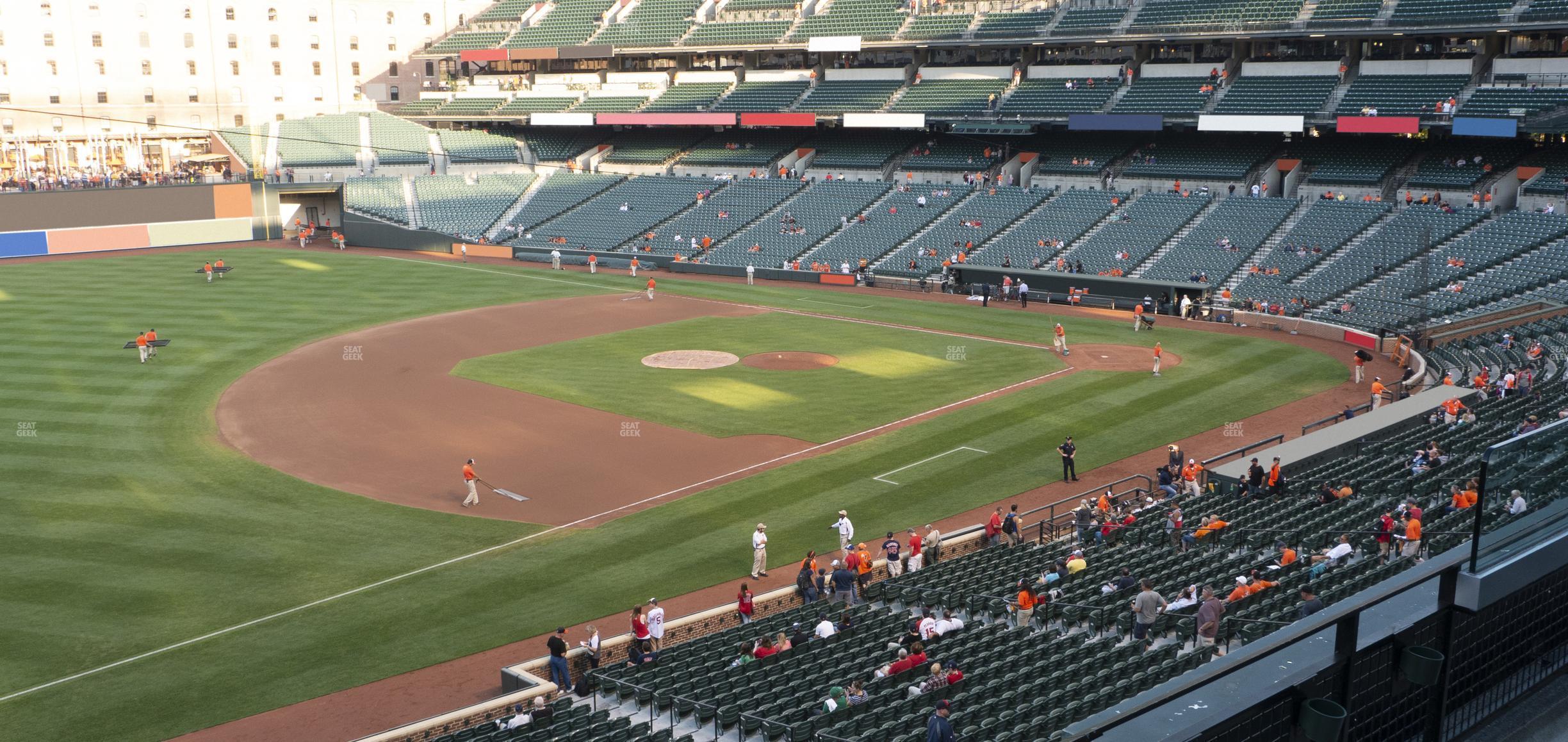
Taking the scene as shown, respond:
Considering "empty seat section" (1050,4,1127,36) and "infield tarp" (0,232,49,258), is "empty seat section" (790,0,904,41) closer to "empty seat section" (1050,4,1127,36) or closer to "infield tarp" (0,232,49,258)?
"empty seat section" (1050,4,1127,36)

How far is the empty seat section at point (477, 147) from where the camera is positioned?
88.6 m

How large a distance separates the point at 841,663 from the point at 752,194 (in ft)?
198

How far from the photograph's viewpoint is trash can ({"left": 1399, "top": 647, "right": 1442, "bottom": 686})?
8211mm

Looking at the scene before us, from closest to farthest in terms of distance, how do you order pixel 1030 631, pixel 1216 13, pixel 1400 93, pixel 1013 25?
pixel 1030 631 → pixel 1400 93 → pixel 1216 13 → pixel 1013 25

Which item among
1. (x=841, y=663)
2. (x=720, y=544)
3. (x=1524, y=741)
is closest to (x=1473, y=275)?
(x=720, y=544)

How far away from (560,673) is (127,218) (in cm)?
6816

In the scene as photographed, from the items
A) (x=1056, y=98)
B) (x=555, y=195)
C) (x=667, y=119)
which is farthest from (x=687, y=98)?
(x=1056, y=98)

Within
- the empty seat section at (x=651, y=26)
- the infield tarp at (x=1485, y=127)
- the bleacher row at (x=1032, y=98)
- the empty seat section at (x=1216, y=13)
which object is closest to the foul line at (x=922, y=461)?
the infield tarp at (x=1485, y=127)

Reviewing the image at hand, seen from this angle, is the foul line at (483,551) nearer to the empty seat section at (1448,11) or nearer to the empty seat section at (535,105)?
the empty seat section at (1448,11)

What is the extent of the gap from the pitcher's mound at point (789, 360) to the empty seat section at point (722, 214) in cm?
2674

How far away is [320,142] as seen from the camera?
8531cm

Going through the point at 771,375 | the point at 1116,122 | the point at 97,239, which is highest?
the point at 1116,122

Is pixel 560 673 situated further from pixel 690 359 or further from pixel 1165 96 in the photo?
pixel 1165 96

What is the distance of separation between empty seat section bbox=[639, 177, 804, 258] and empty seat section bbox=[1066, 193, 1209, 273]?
70.2 ft
